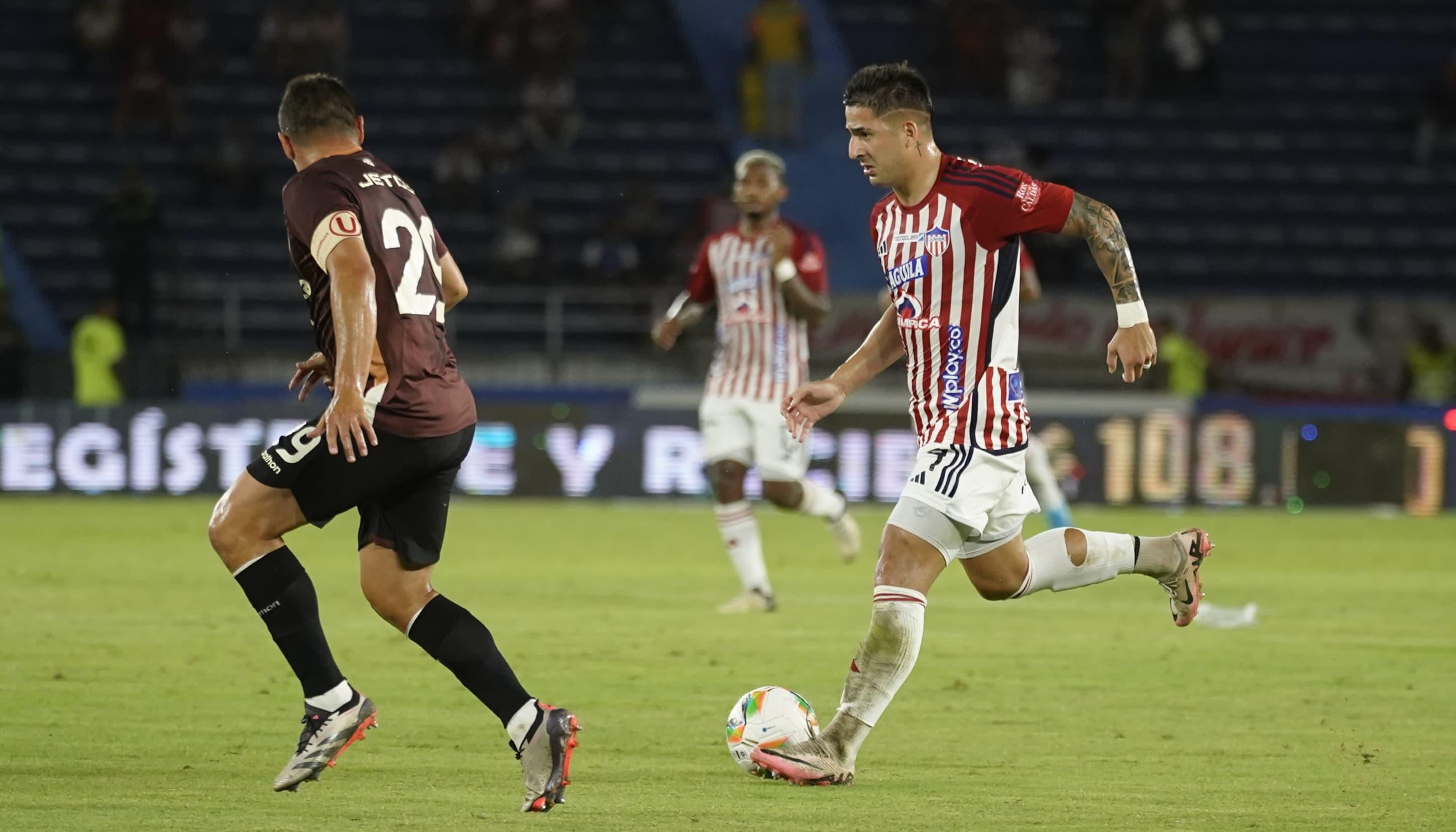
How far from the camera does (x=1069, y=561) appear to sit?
22.0 feet

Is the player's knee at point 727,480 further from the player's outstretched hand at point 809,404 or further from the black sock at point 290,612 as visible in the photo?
the black sock at point 290,612

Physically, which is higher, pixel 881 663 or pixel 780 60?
pixel 780 60

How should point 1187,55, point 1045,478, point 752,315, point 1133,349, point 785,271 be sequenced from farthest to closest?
point 1187,55, point 1045,478, point 752,315, point 785,271, point 1133,349

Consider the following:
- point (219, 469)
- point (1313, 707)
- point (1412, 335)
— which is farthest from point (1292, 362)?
point (1313, 707)

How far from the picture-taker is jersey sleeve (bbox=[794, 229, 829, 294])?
38.9 ft

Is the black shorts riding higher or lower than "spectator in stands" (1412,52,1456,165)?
lower

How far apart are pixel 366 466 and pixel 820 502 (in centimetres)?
673

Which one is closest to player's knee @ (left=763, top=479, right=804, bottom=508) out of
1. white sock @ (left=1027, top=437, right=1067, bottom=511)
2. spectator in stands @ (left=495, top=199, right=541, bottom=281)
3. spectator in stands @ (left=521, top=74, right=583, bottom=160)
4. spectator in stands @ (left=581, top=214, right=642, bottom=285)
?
white sock @ (left=1027, top=437, right=1067, bottom=511)

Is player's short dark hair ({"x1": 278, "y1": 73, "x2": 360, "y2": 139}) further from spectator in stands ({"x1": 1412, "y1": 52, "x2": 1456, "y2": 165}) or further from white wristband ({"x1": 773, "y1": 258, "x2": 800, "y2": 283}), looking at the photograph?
spectator in stands ({"x1": 1412, "y1": 52, "x2": 1456, "y2": 165})

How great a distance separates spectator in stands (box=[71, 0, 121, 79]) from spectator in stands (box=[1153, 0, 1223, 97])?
1346cm

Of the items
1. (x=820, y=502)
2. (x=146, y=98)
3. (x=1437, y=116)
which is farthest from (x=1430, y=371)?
(x=146, y=98)

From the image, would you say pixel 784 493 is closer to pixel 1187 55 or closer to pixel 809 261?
pixel 809 261

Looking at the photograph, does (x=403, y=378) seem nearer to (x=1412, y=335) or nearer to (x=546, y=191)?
(x=1412, y=335)

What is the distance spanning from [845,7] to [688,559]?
16.8 meters
